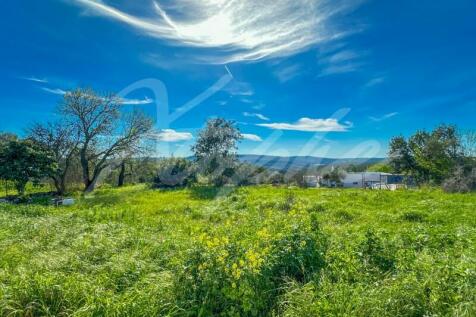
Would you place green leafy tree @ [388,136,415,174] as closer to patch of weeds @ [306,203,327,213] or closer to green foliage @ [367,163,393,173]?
green foliage @ [367,163,393,173]

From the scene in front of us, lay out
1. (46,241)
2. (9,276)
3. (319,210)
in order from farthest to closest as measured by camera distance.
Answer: (319,210) < (46,241) < (9,276)

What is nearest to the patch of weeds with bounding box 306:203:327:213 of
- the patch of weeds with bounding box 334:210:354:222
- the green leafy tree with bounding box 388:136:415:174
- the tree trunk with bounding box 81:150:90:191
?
the patch of weeds with bounding box 334:210:354:222

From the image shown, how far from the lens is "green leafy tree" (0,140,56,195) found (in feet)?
51.9

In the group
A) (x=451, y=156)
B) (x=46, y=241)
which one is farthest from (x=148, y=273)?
(x=451, y=156)

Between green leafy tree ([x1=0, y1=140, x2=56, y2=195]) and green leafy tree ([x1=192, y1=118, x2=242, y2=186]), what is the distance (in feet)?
39.8

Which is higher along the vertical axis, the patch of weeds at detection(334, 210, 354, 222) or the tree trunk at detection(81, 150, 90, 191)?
the tree trunk at detection(81, 150, 90, 191)

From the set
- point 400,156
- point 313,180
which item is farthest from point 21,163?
point 400,156

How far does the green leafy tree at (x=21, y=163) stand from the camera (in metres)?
15.8

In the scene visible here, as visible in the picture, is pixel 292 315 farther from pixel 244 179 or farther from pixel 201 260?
pixel 244 179

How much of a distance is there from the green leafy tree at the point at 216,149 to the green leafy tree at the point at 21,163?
39.8 ft

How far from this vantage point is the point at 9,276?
401 cm

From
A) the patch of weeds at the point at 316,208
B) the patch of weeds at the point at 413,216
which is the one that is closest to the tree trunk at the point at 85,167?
the patch of weeds at the point at 316,208

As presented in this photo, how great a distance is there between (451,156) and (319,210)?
27944 mm

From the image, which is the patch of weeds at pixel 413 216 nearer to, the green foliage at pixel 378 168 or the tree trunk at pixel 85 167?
the tree trunk at pixel 85 167
